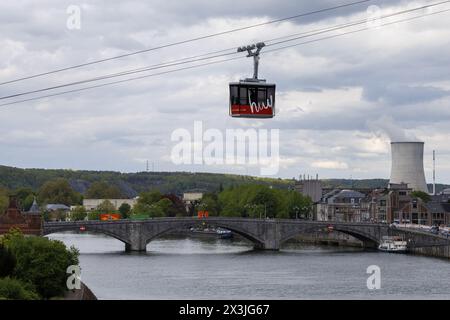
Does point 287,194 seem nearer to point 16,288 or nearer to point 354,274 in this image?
point 354,274

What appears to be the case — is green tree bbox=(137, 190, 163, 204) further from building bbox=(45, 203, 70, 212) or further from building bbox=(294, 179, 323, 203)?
building bbox=(294, 179, 323, 203)

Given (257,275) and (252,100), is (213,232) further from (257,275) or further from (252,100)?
(252,100)

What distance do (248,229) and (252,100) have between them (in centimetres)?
7101

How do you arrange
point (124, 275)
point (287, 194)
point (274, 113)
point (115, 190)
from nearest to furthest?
1. point (274, 113)
2. point (124, 275)
3. point (287, 194)
4. point (115, 190)

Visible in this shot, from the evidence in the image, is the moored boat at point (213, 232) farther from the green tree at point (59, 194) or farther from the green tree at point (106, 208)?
the green tree at point (59, 194)

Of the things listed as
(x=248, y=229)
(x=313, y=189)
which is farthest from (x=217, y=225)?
(x=313, y=189)

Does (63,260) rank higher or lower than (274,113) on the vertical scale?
lower

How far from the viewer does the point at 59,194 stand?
18788 cm

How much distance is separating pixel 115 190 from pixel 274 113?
181199mm

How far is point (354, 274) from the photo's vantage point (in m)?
58.9

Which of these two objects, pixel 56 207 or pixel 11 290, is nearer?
pixel 11 290

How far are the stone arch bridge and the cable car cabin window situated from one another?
203 feet
